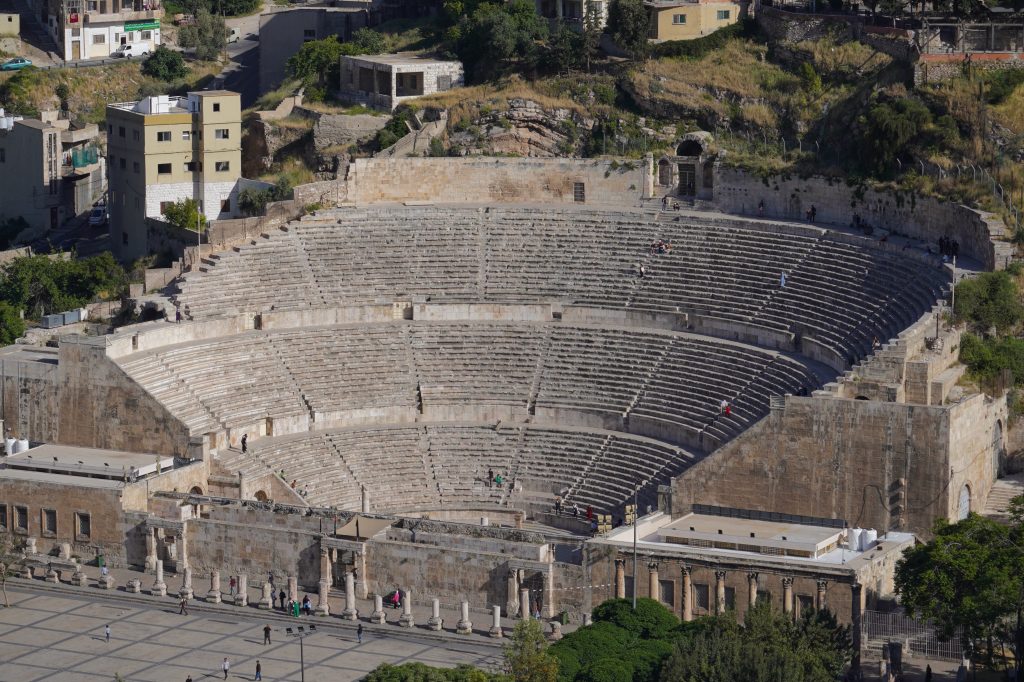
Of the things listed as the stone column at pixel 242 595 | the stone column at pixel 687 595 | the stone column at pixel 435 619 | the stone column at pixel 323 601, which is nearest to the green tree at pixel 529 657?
the stone column at pixel 435 619

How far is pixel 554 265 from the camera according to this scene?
85.8 meters

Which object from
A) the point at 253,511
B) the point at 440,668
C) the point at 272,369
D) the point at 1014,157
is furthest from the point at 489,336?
the point at 440,668

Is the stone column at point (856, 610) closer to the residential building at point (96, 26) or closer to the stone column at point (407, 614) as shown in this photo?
the stone column at point (407, 614)

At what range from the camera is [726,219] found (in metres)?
85.9

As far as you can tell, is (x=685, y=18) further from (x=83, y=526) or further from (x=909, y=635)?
(x=909, y=635)

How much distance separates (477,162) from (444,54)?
330 inches

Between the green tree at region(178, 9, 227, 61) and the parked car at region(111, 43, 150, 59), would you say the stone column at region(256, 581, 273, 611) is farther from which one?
the parked car at region(111, 43, 150, 59)

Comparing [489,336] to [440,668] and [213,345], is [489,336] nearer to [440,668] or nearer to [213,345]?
[213,345]

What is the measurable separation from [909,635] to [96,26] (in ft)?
210

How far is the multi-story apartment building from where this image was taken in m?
89.1

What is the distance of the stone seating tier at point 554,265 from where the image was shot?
264 ft

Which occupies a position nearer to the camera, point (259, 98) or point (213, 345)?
point (213, 345)

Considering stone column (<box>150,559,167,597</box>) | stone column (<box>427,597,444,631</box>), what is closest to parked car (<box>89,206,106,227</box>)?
stone column (<box>150,559,167,597</box>)

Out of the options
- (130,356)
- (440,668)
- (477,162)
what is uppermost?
(477,162)
